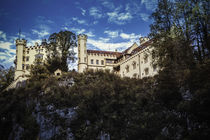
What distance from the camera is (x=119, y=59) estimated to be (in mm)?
46594

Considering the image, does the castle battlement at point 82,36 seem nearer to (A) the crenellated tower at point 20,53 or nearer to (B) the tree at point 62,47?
(B) the tree at point 62,47

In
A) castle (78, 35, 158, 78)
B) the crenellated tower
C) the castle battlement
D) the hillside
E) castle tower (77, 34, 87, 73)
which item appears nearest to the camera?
the hillside

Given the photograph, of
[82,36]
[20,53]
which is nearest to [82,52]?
[82,36]

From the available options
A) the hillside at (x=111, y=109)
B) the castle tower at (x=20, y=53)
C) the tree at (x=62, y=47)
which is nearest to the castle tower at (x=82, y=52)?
the tree at (x=62, y=47)

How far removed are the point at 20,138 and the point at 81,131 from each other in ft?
23.7

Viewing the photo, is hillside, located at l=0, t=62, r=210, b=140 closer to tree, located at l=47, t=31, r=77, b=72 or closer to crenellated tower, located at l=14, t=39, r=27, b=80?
tree, located at l=47, t=31, r=77, b=72

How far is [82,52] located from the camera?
149 feet

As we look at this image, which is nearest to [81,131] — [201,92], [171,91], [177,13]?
[171,91]

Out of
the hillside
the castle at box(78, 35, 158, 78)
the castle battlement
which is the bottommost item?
the hillside

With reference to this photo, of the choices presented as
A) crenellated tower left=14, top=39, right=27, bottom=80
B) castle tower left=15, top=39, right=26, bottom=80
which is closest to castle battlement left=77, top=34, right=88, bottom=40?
crenellated tower left=14, top=39, right=27, bottom=80

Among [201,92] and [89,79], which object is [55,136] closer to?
[89,79]

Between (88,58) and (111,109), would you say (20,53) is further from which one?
(111,109)

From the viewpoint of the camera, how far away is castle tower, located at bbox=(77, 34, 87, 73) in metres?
44.8

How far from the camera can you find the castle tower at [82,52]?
147 ft
